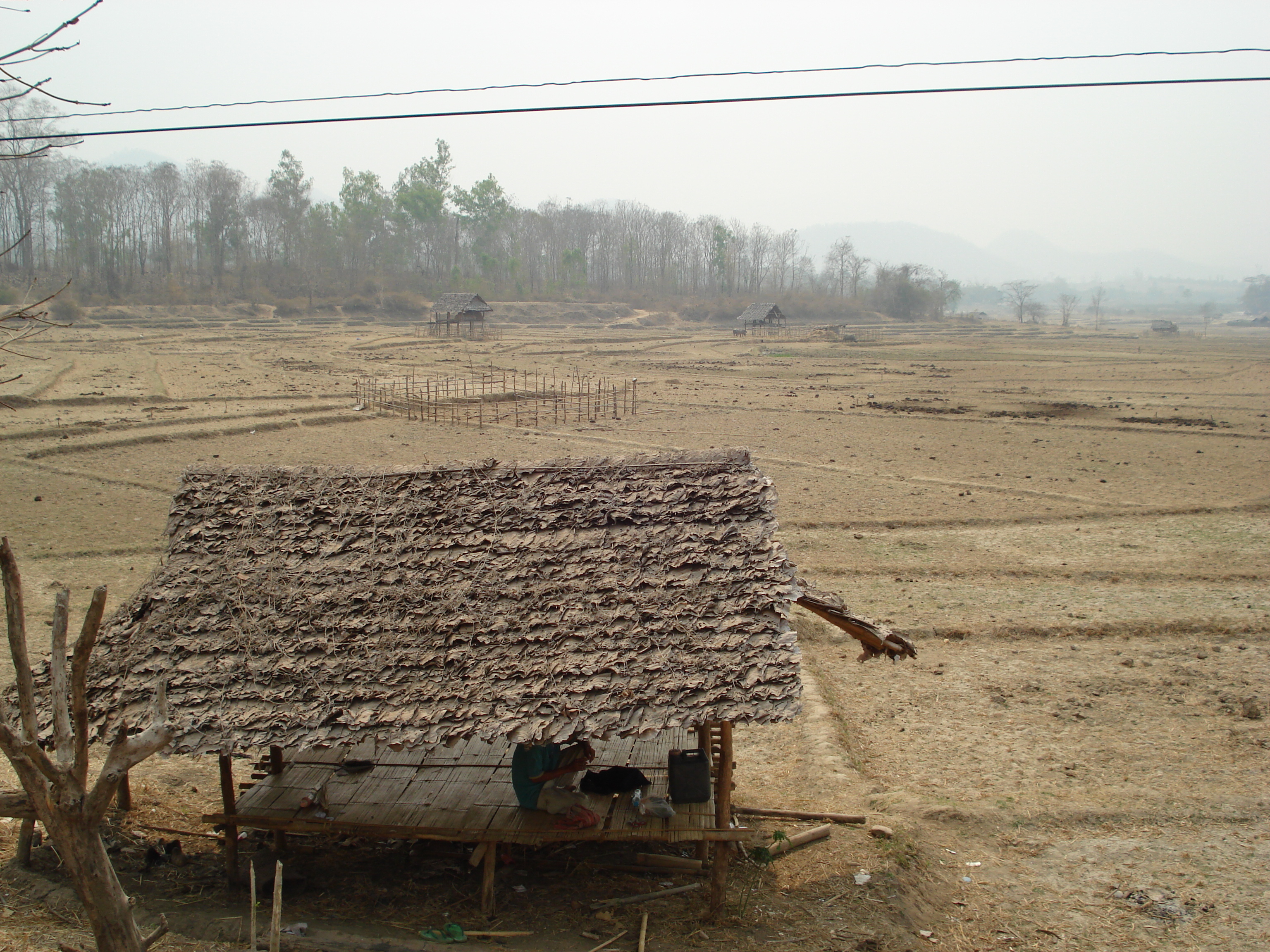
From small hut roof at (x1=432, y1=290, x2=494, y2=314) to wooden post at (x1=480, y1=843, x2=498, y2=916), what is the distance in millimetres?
50993

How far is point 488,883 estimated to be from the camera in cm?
648

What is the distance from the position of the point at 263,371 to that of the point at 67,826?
33.8 metres

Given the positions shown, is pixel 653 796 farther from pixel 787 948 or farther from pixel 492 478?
pixel 492 478

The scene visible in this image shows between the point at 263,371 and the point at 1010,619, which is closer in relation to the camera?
the point at 1010,619

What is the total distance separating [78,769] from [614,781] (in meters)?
3.91

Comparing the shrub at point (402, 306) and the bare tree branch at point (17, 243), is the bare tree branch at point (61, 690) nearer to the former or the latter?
the bare tree branch at point (17, 243)

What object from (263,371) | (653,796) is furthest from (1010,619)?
(263,371)

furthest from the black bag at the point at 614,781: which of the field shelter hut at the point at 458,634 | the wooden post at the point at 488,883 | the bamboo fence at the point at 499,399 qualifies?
the bamboo fence at the point at 499,399

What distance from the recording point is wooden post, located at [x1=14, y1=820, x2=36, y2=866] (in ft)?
22.2

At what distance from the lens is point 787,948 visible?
20.0ft

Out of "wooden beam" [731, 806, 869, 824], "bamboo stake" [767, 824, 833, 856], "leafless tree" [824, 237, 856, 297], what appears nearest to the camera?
"bamboo stake" [767, 824, 833, 856]

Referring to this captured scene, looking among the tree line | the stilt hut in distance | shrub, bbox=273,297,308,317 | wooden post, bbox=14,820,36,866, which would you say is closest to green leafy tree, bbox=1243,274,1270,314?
→ the tree line

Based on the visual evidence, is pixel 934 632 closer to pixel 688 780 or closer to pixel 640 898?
pixel 688 780

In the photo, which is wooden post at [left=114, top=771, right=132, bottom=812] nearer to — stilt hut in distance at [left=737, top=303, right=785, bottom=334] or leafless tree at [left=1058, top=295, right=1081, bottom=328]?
stilt hut in distance at [left=737, top=303, right=785, bottom=334]
